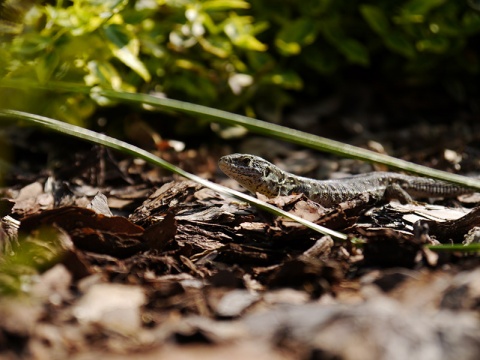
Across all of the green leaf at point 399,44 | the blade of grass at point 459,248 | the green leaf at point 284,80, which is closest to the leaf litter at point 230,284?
the blade of grass at point 459,248

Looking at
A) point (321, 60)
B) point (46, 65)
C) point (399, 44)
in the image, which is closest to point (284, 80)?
point (321, 60)

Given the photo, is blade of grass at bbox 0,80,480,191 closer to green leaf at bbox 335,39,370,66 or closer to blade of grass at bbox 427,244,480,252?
blade of grass at bbox 427,244,480,252

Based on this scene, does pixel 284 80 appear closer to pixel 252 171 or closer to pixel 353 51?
pixel 353 51

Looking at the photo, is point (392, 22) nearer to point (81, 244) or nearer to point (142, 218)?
point (142, 218)

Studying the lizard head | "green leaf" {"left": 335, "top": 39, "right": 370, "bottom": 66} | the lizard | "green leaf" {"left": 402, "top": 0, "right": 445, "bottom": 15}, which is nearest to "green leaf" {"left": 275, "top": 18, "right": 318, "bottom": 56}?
"green leaf" {"left": 335, "top": 39, "right": 370, "bottom": 66}

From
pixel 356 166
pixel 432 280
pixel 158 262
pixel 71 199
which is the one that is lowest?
pixel 356 166

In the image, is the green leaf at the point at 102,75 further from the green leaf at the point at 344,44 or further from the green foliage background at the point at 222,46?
the green leaf at the point at 344,44

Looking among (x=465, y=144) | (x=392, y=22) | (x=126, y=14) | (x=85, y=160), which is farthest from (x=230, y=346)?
(x=392, y=22)
